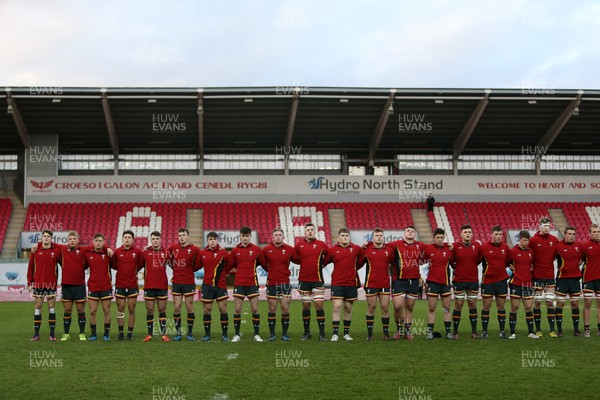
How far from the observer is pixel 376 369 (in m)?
9.91

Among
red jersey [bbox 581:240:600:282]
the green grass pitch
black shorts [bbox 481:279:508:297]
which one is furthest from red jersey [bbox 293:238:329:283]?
red jersey [bbox 581:240:600:282]

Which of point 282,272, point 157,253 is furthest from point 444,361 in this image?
point 157,253

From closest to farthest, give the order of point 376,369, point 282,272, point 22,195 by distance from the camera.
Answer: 1. point 376,369
2. point 282,272
3. point 22,195

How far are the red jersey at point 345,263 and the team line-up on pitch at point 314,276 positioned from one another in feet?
0.07

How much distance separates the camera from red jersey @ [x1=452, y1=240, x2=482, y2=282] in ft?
45.1

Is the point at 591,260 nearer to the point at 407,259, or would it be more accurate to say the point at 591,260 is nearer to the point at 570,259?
the point at 570,259

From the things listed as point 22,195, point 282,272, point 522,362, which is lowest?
point 522,362

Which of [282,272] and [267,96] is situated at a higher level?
[267,96]

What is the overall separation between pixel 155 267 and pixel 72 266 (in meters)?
1.78

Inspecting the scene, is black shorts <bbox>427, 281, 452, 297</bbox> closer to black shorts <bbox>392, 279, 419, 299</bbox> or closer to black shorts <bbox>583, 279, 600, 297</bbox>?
black shorts <bbox>392, 279, 419, 299</bbox>

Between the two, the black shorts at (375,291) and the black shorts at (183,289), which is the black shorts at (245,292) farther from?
the black shorts at (375,291)

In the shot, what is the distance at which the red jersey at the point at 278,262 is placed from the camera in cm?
1355

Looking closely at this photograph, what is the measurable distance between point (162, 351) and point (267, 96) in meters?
21.6

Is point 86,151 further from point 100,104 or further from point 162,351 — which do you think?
point 162,351
